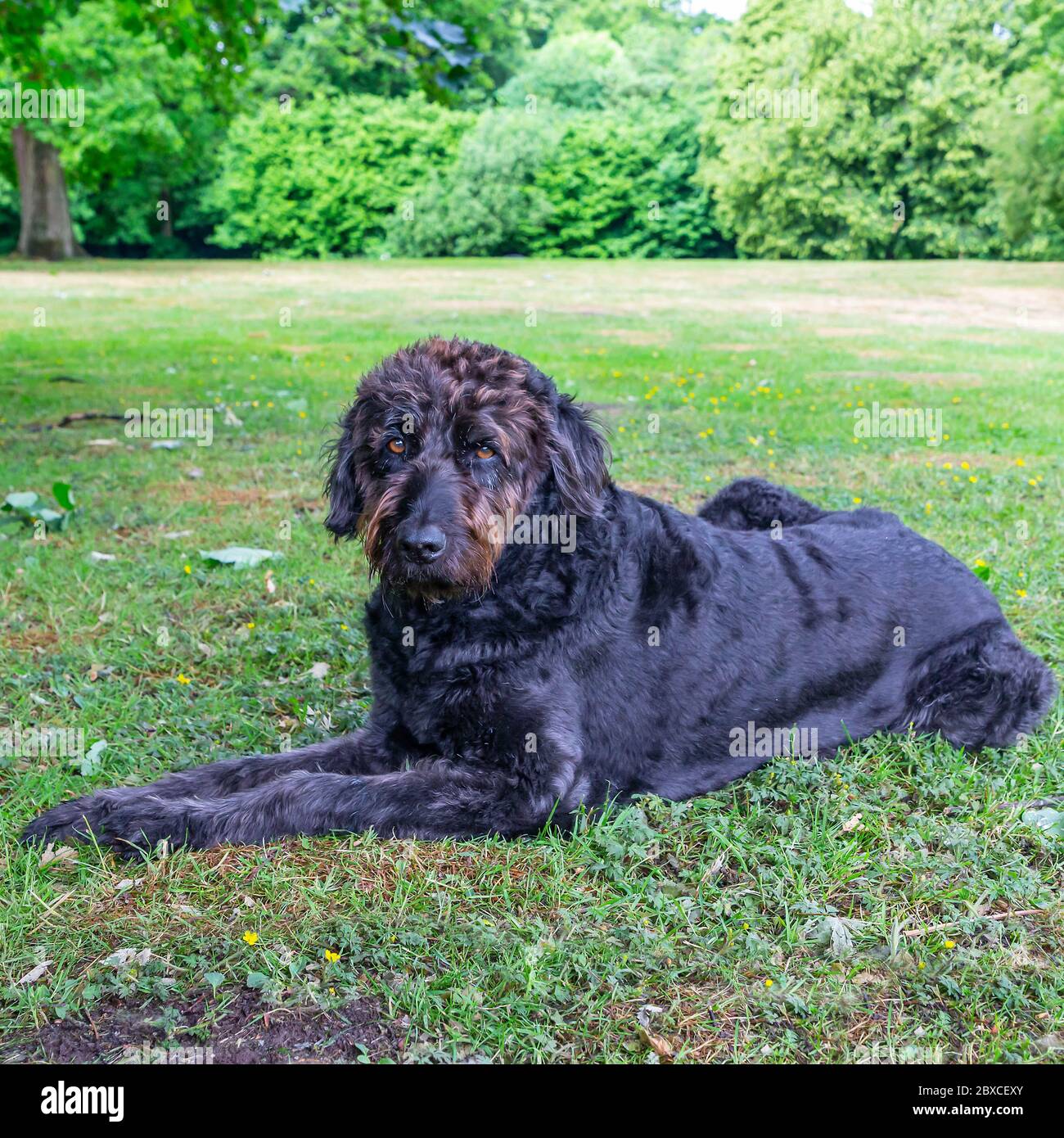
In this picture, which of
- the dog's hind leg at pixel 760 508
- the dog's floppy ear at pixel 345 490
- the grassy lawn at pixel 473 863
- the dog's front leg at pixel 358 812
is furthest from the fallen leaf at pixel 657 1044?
the dog's hind leg at pixel 760 508

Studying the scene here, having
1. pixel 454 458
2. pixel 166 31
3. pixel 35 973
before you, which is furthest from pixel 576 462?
pixel 166 31

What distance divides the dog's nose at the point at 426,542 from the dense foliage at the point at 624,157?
35656 mm

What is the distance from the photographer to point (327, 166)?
41781mm

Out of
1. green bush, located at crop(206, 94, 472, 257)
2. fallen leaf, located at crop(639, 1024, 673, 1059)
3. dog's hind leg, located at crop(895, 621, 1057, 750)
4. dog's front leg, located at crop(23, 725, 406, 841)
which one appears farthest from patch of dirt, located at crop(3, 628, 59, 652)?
green bush, located at crop(206, 94, 472, 257)

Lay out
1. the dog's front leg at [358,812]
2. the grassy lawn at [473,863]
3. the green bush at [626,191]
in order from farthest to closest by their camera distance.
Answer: the green bush at [626,191] → the dog's front leg at [358,812] → the grassy lawn at [473,863]

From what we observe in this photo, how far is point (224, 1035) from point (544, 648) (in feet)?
5.15

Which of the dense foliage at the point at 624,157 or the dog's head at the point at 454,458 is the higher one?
the dense foliage at the point at 624,157

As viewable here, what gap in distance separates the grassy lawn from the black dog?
151 millimetres

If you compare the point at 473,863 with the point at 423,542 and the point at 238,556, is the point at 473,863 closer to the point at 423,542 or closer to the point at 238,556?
the point at 423,542

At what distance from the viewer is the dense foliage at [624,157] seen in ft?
128

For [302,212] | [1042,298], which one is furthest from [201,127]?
[1042,298]

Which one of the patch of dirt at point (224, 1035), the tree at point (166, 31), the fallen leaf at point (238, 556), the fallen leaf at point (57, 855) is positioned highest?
the tree at point (166, 31)

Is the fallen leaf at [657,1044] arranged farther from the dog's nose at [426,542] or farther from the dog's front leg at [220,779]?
the dog's nose at [426,542]
